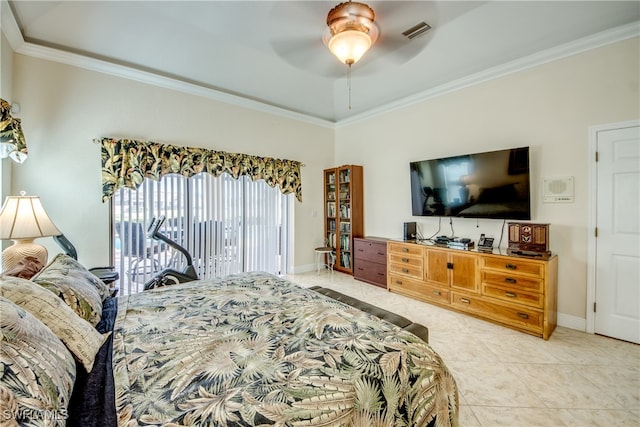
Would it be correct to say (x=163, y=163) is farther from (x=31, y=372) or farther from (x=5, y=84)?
(x=31, y=372)

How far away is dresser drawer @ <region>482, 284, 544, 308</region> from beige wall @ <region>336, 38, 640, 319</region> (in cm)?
59

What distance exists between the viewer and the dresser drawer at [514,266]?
104 inches

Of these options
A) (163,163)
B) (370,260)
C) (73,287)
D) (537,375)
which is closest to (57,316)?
(73,287)

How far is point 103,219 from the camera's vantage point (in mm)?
3207

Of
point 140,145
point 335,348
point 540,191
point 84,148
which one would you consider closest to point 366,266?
point 540,191

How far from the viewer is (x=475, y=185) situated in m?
3.37

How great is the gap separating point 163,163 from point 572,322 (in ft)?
16.9

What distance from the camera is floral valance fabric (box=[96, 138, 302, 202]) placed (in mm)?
3164

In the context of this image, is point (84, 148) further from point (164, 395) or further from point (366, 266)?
point (366, 266)

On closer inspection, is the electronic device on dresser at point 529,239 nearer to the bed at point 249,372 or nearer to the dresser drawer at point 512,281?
the dresser drawer at point 512,281

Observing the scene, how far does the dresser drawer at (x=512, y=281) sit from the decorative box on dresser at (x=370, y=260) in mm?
1462

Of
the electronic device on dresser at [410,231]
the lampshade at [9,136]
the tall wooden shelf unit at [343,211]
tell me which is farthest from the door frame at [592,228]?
the lampshade at [9,136]

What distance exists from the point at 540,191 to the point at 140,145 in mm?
4818

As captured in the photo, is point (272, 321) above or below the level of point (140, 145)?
below
